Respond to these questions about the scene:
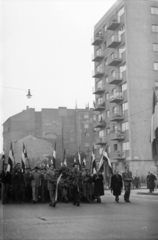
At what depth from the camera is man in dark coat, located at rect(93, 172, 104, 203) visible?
1881 centimetres

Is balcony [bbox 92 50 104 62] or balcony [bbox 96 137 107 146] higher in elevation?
balcony [bbox 92 50 104 62]

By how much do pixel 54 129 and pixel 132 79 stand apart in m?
40.5

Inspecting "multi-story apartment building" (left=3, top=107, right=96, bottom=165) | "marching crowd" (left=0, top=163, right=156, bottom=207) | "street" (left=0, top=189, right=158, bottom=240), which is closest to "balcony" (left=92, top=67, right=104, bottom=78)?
"multi-story apartment building" (left=3, top=107, right=96, bottom=165)

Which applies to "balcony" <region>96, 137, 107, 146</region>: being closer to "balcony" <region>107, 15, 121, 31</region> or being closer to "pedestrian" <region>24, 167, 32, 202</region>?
"balcony" <region>107, 15, 121, 31</region>

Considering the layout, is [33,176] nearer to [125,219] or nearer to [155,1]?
[125,219]

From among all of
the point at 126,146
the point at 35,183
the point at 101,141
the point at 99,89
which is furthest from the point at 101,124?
the point at 35,183

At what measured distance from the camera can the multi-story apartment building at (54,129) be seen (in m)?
89.6

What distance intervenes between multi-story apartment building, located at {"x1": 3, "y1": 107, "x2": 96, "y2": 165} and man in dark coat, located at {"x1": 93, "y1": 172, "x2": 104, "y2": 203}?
2632 inches

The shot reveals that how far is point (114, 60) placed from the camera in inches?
2215

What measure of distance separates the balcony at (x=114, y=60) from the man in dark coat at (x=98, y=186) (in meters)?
38.3

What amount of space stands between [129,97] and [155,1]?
1348cm

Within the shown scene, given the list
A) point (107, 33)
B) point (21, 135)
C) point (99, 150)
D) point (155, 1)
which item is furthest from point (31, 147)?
point (155, 1)

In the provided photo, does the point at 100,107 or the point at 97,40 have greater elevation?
the point at 97,40

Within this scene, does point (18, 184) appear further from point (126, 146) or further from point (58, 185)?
point (126, 146)
